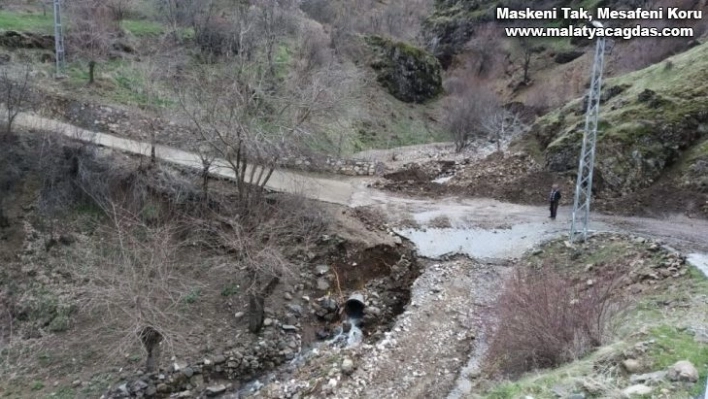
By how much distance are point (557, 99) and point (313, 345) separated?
2531cm

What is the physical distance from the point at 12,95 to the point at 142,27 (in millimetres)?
11569

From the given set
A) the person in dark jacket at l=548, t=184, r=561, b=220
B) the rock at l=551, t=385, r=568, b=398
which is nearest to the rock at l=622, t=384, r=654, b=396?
the rock at l=551, t=385, r=568, b=398

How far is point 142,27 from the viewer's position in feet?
82.9

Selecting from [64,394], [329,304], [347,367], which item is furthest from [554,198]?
[64,394]

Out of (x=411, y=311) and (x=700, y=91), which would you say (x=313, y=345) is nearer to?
(x=411, y=311)

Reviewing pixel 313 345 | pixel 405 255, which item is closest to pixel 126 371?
pixel 313 345

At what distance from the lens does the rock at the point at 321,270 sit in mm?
13812

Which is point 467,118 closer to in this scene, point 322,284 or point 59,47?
point 322,284

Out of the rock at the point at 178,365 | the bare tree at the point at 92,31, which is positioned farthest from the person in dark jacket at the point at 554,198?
the bare tree at the point at 92,31

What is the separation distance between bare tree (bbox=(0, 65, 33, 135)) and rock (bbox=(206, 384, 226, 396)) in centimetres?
1035

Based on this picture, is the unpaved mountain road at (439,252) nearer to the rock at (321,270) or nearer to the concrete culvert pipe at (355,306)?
the concrete culvert pipe at (355,306)

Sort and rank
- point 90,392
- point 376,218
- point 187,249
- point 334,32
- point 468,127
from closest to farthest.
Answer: point 90,392, point 187,249, point 376,218, point 468,127, point 334,32

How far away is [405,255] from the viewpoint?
14688 mm

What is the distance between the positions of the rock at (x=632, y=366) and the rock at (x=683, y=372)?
1.29ft
